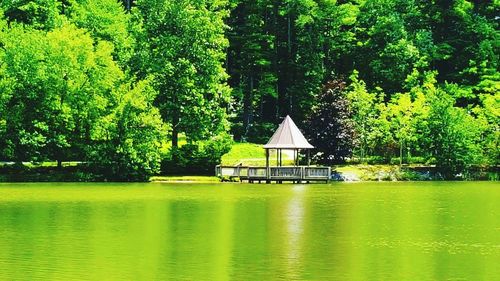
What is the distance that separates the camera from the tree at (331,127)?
6619 cm

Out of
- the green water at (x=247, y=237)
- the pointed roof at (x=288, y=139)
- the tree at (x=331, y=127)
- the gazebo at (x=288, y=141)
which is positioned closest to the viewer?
the green water at (x=247, y=237)

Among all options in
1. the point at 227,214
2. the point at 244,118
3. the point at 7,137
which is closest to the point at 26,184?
the point at 7,137

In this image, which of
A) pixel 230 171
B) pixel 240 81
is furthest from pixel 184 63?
pixel 240 81

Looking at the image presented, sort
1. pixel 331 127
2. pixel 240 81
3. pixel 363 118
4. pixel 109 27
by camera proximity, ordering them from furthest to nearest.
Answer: pixel 240 81 → pixel 363 118 → pixel 109 27 → pixel 331 127

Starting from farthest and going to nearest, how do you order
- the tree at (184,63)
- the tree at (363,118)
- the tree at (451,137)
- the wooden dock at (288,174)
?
1. the tree at (363,118)
2. the tree at (451,137)
3. the tree at (184,63)
4. the wooden dock at (288,174)

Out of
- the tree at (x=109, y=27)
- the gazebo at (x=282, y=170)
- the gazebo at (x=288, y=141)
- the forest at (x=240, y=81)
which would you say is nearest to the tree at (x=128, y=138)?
the forest at (x=240, y=81)

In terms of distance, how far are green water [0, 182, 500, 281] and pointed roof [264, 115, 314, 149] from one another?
643 inches

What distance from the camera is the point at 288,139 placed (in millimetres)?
61719

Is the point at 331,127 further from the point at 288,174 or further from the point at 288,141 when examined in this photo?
the point at 288,174

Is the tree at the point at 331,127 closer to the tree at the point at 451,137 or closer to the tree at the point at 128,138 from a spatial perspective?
the tree at the point at 451,137

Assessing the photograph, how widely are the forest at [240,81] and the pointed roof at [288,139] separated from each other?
4.32 metres

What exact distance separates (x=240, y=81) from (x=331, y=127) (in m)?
22.3

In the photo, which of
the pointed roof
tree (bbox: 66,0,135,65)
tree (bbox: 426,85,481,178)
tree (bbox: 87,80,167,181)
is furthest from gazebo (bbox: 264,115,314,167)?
tree (bbox: 66,0,135,65)

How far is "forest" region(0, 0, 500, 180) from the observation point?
2360 inches
